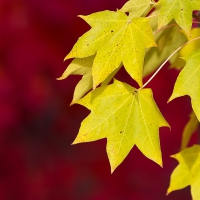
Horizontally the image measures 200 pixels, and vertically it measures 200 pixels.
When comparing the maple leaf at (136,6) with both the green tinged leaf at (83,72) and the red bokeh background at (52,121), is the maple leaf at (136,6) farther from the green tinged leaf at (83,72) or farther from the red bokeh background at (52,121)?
the red bokeh background at (52,121)

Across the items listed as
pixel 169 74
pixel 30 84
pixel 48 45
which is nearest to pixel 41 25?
pixel 48 45

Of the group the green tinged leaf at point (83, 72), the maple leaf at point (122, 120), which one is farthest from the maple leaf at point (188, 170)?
the green tinged leaf at point (83, 72)

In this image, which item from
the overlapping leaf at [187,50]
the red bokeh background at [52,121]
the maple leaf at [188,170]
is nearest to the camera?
the maple leaf at [188,170]

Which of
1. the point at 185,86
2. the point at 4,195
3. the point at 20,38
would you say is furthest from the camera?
the point at 4,195

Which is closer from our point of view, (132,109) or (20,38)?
(132,109)

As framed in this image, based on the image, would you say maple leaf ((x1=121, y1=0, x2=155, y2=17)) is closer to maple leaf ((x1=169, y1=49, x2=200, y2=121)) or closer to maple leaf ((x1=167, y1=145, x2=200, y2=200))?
maple leaf ((x1=169, y1=49, x2=200, y2=121))

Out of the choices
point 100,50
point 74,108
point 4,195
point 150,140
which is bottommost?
point 4,195

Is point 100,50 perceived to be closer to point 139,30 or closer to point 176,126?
point 139,30
